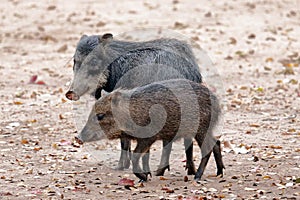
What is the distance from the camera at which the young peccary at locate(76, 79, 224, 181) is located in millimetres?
6617

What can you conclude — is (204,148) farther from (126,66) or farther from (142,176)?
(126,66)

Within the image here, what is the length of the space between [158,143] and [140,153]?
1.95 meters

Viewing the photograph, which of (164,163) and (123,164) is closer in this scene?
(164,163)

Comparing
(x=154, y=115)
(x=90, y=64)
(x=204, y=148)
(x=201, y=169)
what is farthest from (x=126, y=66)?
(x=201, y=169)

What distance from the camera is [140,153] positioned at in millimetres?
6609

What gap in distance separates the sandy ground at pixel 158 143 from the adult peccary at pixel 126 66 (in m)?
0.65

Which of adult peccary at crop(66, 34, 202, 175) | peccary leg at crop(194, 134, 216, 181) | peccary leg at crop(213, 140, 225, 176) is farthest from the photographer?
adult peccary at crop(66, 34, 202, 175)

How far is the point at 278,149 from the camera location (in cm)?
780

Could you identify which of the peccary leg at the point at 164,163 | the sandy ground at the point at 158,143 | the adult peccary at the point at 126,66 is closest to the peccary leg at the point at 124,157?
the adult peccary at the point at 126,66

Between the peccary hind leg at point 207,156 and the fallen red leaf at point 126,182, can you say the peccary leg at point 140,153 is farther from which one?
the peccary hind leg at point 207,156

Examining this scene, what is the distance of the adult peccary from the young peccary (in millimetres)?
477

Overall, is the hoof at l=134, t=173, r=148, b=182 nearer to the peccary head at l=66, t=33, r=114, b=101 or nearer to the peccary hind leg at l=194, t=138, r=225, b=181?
the peccary hind leg at l=194, t=138, r=225, b=181

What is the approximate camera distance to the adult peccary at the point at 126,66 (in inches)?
285

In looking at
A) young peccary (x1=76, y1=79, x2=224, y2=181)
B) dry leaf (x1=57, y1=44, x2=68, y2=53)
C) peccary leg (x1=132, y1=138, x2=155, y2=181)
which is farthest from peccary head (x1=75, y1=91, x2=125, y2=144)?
dry leaf (x1=57, y1=44, x2=68, y2=53)
